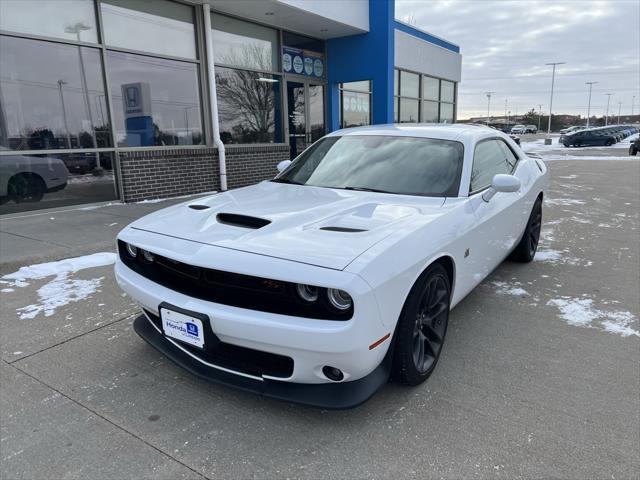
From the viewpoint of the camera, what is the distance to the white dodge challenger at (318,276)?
6.96 feet

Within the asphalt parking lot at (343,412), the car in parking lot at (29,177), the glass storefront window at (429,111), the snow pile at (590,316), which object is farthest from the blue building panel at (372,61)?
the asphalt parking lot at (343,412)

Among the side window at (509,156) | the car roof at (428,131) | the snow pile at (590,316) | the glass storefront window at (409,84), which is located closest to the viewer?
the snow pile at (590,316)

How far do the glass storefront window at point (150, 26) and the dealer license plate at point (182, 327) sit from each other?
741 cm

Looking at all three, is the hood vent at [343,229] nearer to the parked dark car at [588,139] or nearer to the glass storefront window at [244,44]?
the glass storefront window at [244,44]

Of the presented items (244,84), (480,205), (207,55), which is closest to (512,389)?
(480,205)

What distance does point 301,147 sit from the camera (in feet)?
42.3

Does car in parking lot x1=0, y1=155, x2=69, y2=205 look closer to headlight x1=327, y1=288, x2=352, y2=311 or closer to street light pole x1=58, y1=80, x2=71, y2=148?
street light pole x1=58, y1=80, x2=71, y2=148

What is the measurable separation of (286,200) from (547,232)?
498 cm

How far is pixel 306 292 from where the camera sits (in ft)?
7.16

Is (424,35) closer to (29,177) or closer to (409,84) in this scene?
(409,84)

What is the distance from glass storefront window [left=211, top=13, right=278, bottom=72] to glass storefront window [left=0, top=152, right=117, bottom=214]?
3663 mm

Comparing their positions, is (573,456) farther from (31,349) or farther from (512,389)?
(31,349)

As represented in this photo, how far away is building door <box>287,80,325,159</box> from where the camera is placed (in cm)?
1253

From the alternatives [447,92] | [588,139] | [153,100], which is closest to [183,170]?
[153,100]
